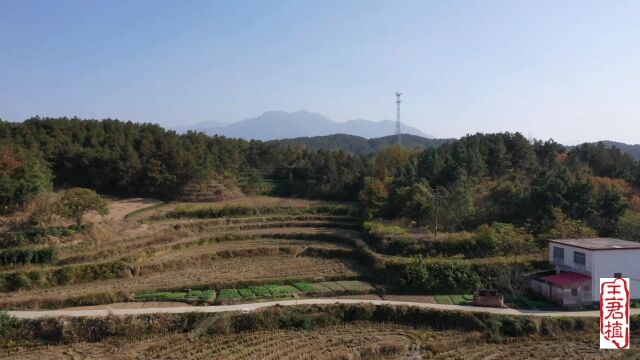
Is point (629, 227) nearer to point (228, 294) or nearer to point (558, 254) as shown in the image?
point (558, 254)

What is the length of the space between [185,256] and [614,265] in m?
19.9

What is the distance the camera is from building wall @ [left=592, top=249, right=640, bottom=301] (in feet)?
63.3

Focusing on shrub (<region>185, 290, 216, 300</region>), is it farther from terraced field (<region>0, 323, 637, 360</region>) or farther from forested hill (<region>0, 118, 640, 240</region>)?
forested hill (<region>0, 118, 640, 240</region>)

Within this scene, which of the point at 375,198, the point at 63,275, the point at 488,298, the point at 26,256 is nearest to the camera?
the point at 488,298

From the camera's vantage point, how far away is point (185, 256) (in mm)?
25109

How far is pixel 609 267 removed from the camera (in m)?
19.4

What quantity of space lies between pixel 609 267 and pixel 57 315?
2139cm

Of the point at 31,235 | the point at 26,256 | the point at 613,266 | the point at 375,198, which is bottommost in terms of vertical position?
the point at 26,256

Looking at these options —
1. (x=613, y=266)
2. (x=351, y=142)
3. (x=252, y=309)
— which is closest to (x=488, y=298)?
(x=613, y=266)

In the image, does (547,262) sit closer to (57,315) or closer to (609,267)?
(609,267)

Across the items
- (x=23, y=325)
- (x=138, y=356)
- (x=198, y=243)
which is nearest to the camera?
(x=138, y=356)

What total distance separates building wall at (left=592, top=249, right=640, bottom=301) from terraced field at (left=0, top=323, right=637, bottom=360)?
341 centimetres

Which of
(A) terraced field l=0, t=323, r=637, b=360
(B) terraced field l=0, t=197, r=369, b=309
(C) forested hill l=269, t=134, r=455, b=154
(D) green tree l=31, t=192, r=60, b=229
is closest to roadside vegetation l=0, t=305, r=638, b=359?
(A) terraced field l=0, t=323, r=637, b=360

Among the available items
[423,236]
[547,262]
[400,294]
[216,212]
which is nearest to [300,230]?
[216,212]
